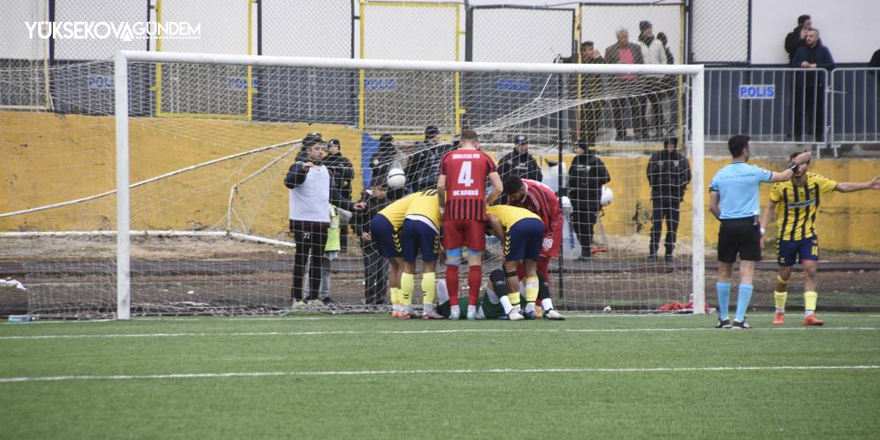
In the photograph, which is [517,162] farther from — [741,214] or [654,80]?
[741,214]

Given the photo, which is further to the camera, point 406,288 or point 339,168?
point 339,168

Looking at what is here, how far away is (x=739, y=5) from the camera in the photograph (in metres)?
19.7

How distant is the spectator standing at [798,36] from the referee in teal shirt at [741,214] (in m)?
9.84

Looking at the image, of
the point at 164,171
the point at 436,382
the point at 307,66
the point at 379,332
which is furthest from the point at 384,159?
the point at 436,382

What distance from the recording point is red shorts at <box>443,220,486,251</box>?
442 inches

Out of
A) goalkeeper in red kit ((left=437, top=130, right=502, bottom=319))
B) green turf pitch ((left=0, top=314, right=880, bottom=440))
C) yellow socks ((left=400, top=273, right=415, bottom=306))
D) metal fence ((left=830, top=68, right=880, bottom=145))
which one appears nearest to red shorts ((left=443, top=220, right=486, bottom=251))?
goalkeeper in red kit ((left=437, top=130, right=502, bottom=319))

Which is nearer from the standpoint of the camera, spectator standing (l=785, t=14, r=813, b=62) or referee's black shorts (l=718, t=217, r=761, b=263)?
referee's black shorts (l=718, t=217, r=761, b=263)

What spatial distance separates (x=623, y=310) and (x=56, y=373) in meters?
7.82

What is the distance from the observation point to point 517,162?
1392 cm

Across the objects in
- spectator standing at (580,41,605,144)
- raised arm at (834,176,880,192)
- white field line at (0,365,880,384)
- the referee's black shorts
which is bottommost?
white field line at (0,365,880,384)

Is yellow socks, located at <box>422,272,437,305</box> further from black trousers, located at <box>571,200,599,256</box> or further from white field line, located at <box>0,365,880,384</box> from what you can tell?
black trousers, located at <box>571,200,599,256</box>

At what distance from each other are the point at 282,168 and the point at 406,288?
14.7 ft

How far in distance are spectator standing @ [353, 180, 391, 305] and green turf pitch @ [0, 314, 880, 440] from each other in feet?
9.13

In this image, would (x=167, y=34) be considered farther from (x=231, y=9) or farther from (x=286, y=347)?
(x=286, y=347)
